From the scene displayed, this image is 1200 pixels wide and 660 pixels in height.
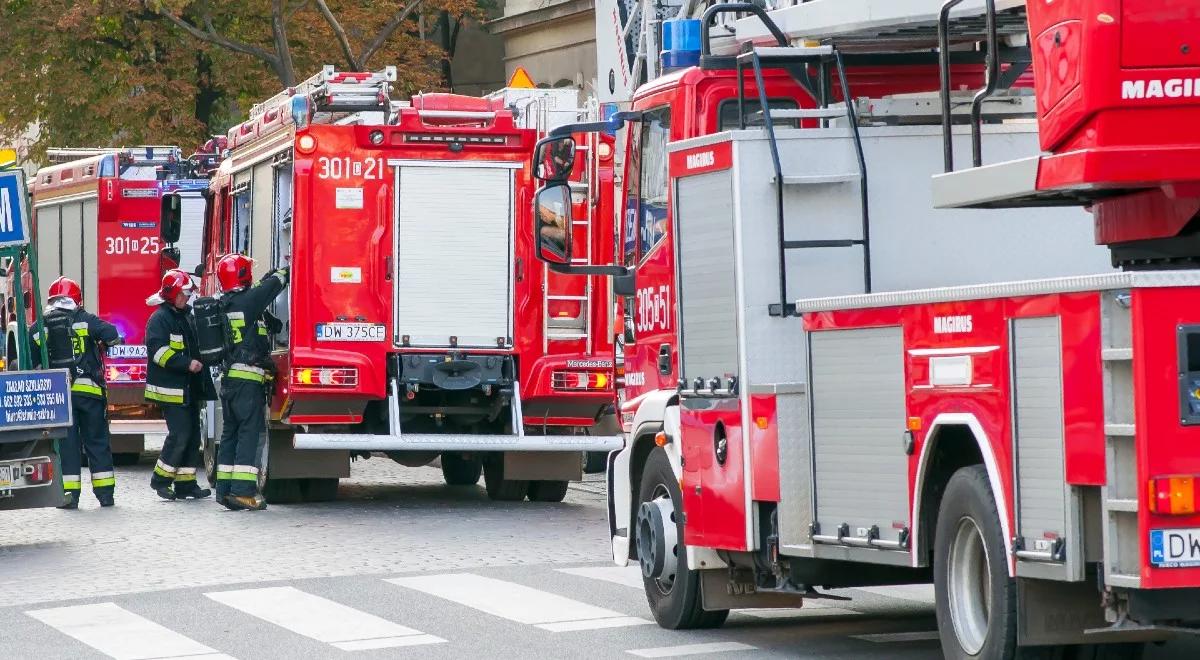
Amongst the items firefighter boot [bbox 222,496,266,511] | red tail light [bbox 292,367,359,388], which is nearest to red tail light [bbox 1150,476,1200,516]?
red tail light [bbox 292,367,359,388]

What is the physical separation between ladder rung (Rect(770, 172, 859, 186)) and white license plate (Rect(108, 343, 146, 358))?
553 inches

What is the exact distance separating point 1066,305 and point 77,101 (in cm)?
2859

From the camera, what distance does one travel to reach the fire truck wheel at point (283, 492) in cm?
1703

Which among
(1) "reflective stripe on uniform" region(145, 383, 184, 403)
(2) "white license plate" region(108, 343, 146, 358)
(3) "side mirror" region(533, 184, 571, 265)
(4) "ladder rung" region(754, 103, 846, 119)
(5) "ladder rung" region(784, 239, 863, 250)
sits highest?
(4) "ladder rung" region(754, 103, 846, 119)

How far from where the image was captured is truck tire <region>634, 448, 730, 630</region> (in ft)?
32.3

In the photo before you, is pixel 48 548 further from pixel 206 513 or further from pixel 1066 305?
pixel 1066 305

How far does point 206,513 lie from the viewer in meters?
16.5

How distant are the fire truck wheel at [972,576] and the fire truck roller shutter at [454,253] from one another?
8856 mm

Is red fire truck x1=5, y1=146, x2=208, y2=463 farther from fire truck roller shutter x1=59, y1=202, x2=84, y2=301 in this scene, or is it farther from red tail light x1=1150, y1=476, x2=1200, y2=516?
red tail light x1=1150, y1=476, x2=1200, y2=516

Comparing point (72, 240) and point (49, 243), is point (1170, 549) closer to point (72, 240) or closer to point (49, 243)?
point (72, 240)

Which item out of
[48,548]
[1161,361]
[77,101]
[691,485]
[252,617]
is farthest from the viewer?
[77,101]

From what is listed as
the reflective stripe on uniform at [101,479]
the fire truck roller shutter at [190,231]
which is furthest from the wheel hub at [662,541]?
the fire truck roller shutter at [190,231]

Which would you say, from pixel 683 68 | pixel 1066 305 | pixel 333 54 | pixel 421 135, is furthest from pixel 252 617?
pixel 333 54

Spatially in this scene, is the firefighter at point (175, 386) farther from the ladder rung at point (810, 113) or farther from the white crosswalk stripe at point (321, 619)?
the ladder rung at point (810, 113)
